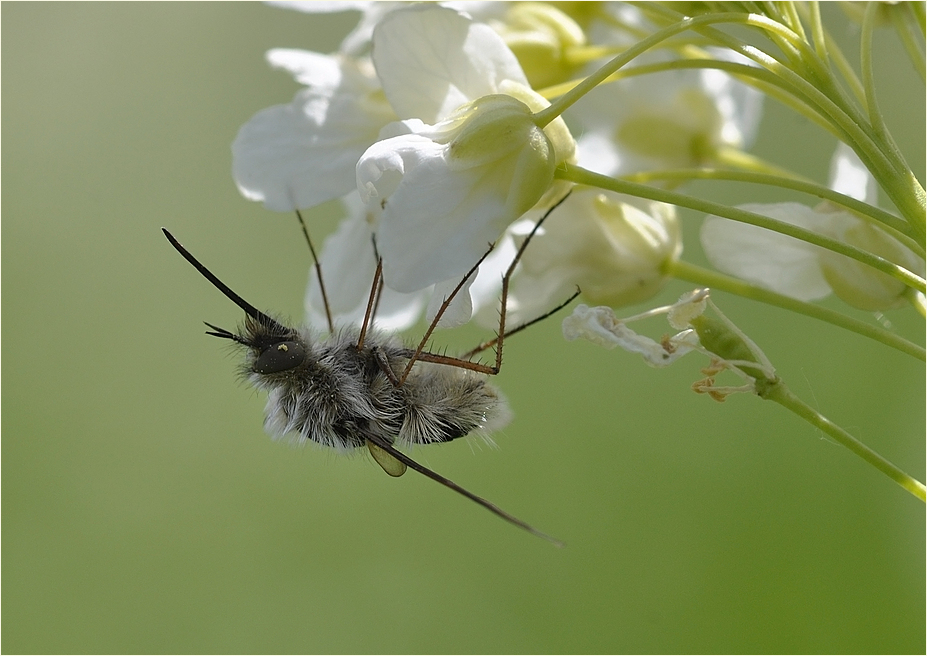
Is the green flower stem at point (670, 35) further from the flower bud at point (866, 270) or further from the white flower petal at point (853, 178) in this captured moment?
the white flower petal at point (853, 178)

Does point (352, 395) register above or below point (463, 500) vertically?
below

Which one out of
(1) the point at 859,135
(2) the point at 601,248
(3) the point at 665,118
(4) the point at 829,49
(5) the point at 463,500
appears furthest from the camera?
(5) the point at 463,500

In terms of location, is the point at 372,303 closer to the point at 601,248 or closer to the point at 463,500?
the point at 601,248

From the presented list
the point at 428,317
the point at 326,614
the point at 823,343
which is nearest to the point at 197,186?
the point at 326,614

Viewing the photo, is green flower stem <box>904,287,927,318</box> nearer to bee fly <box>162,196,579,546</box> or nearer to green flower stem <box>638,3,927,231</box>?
green flower stem <box>638,3,927,231</box>

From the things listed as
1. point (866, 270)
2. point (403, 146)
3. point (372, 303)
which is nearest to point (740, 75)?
point (866, 270)

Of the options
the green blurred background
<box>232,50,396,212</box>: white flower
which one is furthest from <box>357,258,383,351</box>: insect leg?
the green blurred background

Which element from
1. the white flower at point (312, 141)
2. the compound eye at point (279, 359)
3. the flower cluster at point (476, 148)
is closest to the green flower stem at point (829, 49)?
the flower cluster at point (476, 148)

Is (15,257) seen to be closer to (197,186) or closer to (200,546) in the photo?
(197,186)
